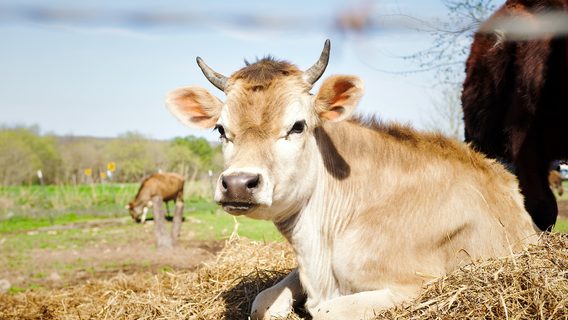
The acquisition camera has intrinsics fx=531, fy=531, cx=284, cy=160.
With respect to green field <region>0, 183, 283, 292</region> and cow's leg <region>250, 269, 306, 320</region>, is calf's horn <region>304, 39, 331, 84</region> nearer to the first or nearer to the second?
cow's leg <region>250, 269, 306, 320</region>

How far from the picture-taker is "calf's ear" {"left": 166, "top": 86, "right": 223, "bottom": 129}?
204 inches

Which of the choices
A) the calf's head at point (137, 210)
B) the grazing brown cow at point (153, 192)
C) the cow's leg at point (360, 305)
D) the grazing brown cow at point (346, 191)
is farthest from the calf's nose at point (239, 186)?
the calf's head at point (137, 210)

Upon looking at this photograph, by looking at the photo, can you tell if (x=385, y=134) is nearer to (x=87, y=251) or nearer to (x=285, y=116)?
(x=285, y=116)

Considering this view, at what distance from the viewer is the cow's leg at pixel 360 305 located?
4.19m

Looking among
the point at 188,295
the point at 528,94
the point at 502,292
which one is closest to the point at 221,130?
the point at 188,295

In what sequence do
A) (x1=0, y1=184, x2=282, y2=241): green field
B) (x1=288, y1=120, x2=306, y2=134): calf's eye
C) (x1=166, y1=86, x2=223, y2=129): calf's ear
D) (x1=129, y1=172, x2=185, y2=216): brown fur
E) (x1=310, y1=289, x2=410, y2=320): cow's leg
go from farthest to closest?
(x1=129, y1=172, x2=185, y2=216): brown fur, (x1=0, y1=184, x2=282, y2=241): green field, (x1=166, y1=86, x2=223, y2=129): calf's ear, (x1=288, y1=120, x2=306, y2=134): calf's eye, (x1=310, y1=289, x2=410, y2=320): cow's leg

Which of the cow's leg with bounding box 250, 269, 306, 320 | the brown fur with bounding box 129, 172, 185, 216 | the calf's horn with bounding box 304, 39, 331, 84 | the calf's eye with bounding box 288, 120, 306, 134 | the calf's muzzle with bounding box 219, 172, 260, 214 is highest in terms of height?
the calf's horn with bounding box 304, 39, 331, 84

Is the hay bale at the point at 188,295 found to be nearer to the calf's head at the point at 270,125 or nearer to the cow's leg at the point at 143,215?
the calf's head at the point at 270,125

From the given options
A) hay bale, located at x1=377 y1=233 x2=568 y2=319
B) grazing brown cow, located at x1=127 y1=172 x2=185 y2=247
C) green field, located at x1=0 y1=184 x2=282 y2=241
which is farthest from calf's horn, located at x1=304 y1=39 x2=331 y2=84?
grazing brown cow, located at x1=127 y1=172 x2=185 y2=247

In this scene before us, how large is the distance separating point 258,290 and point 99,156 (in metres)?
61.2

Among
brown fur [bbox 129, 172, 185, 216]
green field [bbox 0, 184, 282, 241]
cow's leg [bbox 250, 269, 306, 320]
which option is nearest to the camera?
cow's leg [bbox 250, 269, 306, 320]

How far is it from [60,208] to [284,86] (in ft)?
104

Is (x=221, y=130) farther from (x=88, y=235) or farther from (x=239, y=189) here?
(x=88, y=235)

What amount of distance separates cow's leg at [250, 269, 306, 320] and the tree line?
44.2 m
